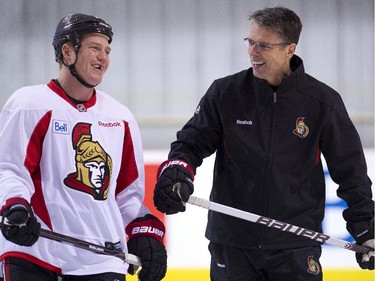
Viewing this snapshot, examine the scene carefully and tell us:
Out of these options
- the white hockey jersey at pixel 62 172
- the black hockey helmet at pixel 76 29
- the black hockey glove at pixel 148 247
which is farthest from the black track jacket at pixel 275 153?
the black hockey helmet at pixel 76 29

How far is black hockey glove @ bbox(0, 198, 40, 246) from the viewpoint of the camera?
2.29 metres

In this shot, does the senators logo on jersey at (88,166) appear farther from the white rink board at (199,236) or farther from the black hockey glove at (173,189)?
the white rink board at (199,236)

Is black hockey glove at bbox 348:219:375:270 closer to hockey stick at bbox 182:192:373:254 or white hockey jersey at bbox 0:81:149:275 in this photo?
hockey stick at bbox 182:192:373:254

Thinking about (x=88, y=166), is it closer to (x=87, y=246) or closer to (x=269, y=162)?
(x=87, y=246)

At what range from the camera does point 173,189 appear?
105 inches

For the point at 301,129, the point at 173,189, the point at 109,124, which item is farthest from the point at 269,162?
the point at 109,124

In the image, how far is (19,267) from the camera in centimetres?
241

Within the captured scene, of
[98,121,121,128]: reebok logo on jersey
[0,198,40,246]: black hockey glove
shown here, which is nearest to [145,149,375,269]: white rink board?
[98,121,121,128]: reebok logo on jersey

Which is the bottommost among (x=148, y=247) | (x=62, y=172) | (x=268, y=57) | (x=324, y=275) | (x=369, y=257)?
(x=324, y=275)

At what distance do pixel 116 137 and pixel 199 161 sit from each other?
354 millimetres

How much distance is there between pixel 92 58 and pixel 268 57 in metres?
0.58

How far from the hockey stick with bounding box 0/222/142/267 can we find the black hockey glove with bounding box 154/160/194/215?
194 mm

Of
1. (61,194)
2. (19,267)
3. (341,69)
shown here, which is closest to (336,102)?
(61,194)

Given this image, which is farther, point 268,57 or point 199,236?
point 199,236
